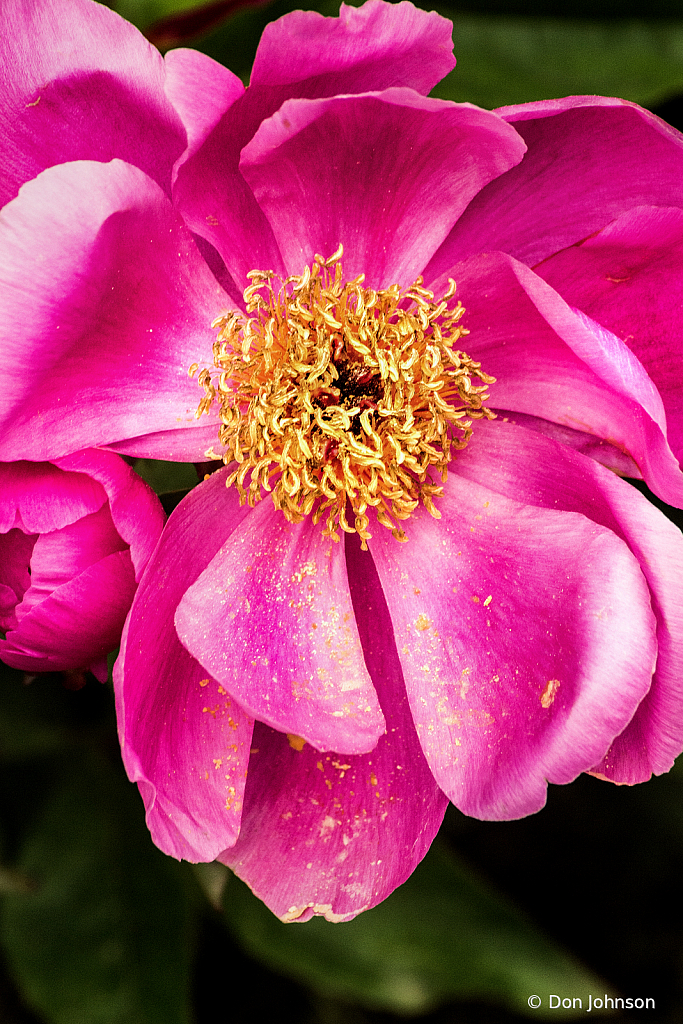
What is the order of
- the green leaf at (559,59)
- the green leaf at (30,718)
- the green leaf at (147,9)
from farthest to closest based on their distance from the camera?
the green leaf at (30,718) < the green leaf at (559,59) < the green leaf at (147,9)

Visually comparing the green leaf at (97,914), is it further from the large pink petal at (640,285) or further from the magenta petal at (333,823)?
the large pink petal at (640,285)

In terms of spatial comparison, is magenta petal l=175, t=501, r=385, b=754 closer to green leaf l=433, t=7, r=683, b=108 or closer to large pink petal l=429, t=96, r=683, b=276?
large pink petal l=429, t=96, r=683, b=276

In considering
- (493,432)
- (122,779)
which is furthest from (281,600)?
(122,779)

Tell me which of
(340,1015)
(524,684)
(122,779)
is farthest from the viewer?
(340,1015)

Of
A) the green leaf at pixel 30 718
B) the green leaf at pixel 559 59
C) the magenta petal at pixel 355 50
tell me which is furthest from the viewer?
the green leaf at pixel 30 718

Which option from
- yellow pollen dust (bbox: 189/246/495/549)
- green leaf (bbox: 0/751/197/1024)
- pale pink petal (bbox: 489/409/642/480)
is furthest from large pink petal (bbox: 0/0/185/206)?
green leaf (bbox: 0/751/197/1024)

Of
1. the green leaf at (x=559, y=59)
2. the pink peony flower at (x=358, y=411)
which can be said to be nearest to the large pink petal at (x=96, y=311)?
the pink peony flower at (x=358, y=411)

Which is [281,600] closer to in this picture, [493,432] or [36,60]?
[493,432]
